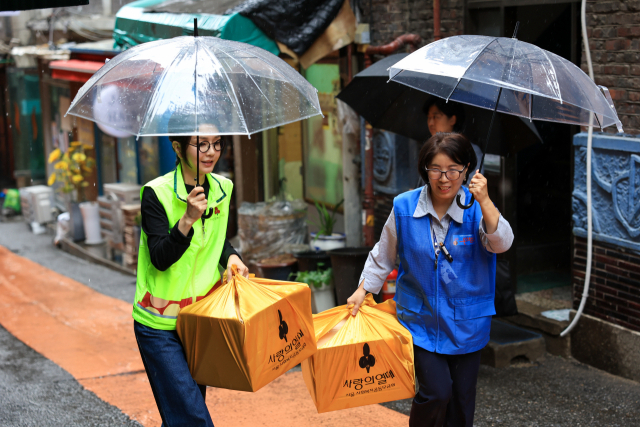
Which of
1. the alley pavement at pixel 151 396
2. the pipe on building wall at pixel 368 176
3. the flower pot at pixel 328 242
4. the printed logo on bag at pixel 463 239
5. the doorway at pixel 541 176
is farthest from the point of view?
the flower pot at pixel 328 242

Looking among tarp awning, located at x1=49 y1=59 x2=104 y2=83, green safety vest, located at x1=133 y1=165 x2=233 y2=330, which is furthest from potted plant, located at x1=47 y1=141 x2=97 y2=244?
green safety vest, located at x1=133 y1=165 x2=233 y2=330

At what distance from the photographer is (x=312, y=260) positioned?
730 centimetres

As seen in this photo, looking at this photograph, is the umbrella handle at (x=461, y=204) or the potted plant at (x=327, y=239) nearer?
the umbrella handle at (x=461, y=204)

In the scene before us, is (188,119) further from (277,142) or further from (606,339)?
(277,142)

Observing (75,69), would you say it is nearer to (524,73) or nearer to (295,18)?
(295,18)

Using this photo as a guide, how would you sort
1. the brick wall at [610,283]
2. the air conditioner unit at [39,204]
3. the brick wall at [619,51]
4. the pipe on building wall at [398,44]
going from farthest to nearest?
1. the air conditioner unit at [39,204]
2. the pipe on building wall at [398,44]
3. the brick wall at [610,283]
4. the brick wall at [619,51]

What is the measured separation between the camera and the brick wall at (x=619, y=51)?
4996mm

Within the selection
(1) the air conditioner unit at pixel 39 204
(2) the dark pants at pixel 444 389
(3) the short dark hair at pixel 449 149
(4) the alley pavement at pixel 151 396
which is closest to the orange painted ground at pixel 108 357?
(4) the alley pavement at pixel 151 396

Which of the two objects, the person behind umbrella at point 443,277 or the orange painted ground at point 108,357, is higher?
the person behind umbrella at point 443,277

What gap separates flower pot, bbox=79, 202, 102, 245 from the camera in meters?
12.6

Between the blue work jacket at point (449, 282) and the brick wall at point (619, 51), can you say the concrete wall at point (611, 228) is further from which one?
the blue work jacket at point (449, 282)

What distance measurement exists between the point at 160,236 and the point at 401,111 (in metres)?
2.90

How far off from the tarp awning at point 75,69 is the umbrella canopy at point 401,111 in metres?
6.72

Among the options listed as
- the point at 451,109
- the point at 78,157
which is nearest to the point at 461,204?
the point at 451,109
